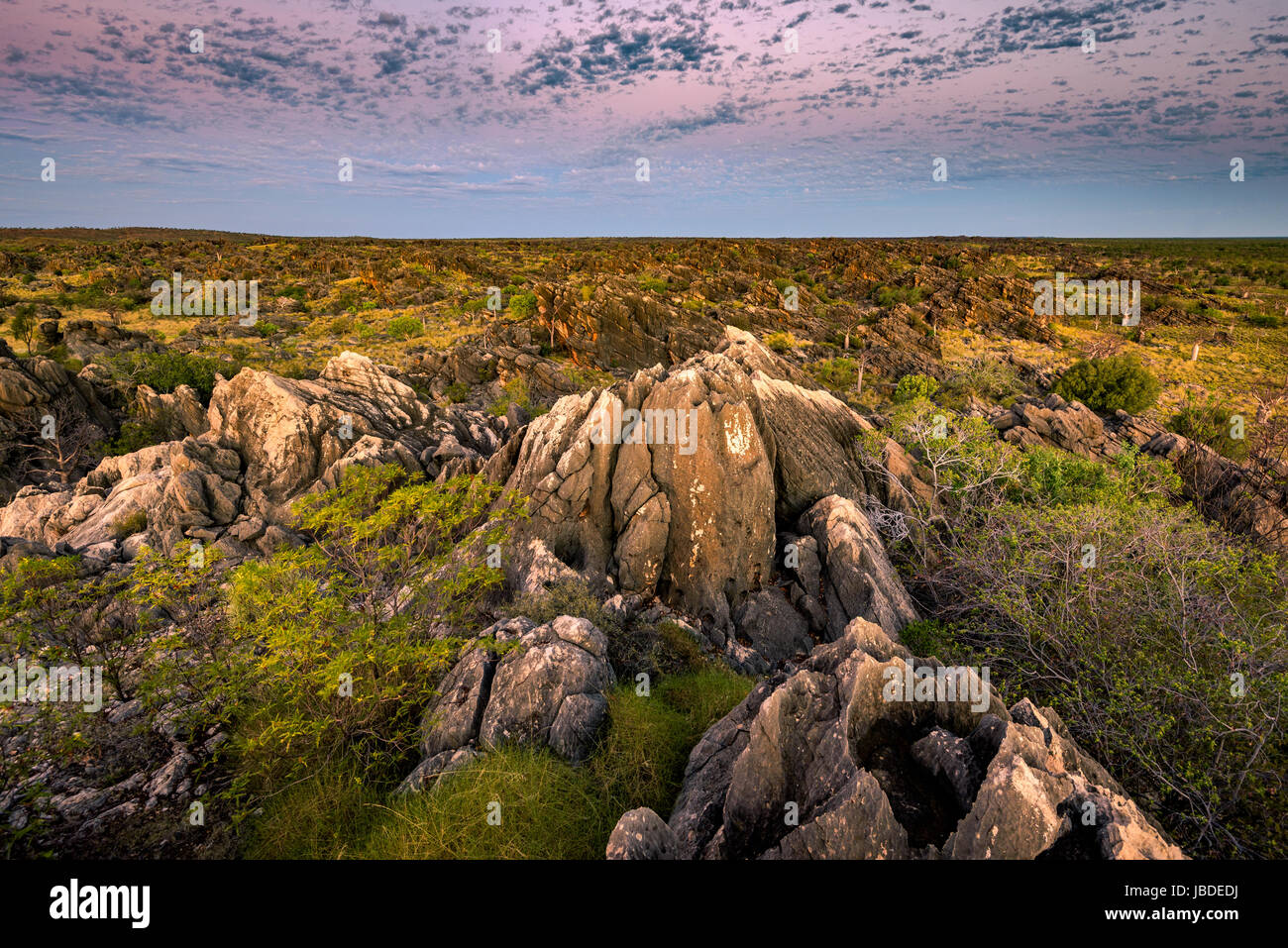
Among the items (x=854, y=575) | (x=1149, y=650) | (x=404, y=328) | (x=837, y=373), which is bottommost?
A: (x=1149, y=650)

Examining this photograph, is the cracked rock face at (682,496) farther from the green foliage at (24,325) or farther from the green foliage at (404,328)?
the green foliage at (24,325)

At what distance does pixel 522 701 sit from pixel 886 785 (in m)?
5.15

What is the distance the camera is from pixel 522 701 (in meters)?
8.71

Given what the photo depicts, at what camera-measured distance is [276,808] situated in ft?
24.5

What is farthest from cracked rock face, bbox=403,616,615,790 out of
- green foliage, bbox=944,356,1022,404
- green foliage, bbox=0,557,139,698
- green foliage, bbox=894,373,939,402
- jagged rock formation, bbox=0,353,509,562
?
green foliage, bbox=944,356,1022,404

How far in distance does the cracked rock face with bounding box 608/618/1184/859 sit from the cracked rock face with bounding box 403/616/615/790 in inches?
72.1

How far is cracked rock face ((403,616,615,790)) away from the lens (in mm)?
8320

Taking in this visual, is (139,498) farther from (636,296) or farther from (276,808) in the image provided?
(636,296)

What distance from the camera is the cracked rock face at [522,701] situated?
8320mm

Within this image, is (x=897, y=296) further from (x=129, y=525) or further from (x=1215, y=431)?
(x=129, y=525)

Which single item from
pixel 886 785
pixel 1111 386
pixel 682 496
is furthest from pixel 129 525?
pixel 1111 386

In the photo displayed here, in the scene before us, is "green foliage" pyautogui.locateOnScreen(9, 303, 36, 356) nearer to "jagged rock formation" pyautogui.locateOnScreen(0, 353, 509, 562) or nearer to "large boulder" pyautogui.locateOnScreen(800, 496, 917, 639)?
"jagged rock formation" pyautogui.locateOnScreen(0, 353, 509, 562)
